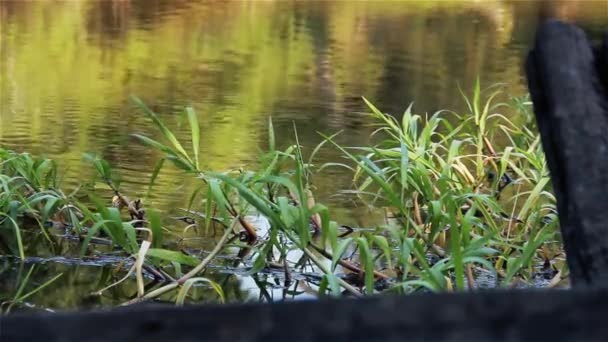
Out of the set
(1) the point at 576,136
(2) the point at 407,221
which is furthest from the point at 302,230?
(1) the point at 576,136

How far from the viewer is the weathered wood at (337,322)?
0.29 m

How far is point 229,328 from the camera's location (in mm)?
297

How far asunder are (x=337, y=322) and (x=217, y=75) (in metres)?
4.50

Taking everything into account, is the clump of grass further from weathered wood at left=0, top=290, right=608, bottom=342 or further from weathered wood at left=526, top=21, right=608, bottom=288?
weathered wood at left=0, top=290, right=608, bottom=342

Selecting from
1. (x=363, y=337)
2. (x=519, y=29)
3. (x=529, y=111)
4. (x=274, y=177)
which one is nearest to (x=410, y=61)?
(x=519, y=29)

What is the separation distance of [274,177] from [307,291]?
0.65 ft

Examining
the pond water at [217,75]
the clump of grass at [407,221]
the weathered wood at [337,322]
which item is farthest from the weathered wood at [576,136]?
the pond water at [217,75]

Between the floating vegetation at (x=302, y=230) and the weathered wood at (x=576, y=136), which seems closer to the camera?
the weathered wood at (x=576, y=136)

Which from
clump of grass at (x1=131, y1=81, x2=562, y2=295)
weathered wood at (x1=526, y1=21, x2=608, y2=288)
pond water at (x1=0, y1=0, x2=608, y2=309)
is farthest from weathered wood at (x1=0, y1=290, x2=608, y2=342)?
pond water at (x1=0, y1=0, x2=608, y2=309)

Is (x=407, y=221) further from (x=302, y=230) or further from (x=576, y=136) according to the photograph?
(x=576, y=136)

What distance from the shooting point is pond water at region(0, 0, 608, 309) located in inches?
106

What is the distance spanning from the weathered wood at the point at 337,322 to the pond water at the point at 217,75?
1.41 meters

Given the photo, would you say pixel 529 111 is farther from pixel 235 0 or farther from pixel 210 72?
pixel 235 0

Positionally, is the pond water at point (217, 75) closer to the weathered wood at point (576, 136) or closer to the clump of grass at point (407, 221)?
the clump of grass at point (407, 221)
